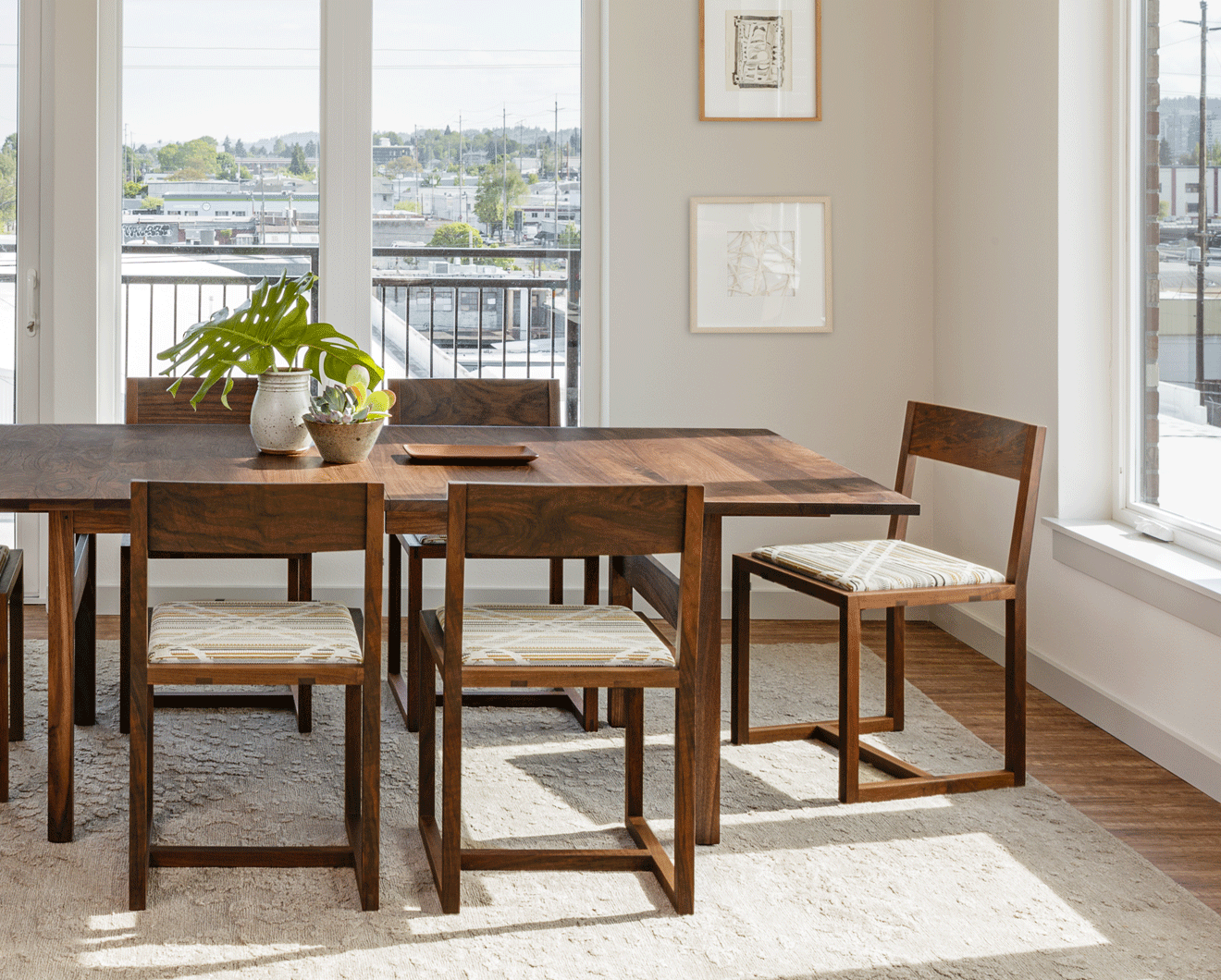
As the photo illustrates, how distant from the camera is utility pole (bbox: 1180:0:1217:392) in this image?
3154 mm

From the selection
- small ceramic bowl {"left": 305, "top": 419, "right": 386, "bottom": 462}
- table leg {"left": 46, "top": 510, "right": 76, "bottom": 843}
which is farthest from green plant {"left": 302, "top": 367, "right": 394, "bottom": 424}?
table leg {"left": 46, "top": 510, "right": 76, "bottom": 843}

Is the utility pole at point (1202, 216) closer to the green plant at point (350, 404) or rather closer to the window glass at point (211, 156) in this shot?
the green plant at point (350, 404)

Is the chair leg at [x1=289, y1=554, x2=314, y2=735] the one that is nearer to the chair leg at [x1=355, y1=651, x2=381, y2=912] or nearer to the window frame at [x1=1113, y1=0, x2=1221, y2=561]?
the chair leg at [x1=355, y1=651, x2=381, y2=912]

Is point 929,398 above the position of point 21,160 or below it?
below

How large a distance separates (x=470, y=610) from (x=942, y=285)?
266cm

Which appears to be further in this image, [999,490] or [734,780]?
[999,490]

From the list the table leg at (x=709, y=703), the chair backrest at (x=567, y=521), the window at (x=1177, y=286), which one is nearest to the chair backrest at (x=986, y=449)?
the window at (x=1177, y=286)

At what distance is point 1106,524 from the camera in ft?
11.6

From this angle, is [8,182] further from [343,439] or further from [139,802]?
[139,802]

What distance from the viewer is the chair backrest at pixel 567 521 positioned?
2.03 meters

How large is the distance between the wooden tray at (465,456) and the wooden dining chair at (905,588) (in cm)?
64

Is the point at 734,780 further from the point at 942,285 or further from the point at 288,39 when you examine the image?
the point at 288,39

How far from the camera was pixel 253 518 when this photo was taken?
6.68 ft

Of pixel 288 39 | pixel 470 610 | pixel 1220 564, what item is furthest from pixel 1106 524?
pixel 288 39
